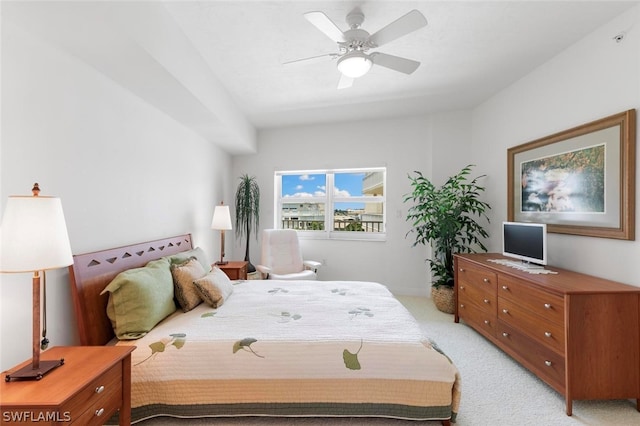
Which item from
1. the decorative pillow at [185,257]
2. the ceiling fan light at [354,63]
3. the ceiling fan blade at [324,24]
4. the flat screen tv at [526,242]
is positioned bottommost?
the decorative pillow at [185,257]

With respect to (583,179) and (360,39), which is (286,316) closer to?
(360,39)

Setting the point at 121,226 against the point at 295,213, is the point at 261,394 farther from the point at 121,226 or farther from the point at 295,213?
the point at 295,213

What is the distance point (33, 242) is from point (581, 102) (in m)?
3.74

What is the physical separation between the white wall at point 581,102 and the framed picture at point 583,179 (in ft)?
0.25

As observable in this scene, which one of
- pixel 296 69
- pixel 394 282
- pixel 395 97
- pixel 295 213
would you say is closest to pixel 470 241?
pixel 394 282

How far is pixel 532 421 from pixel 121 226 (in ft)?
10.3

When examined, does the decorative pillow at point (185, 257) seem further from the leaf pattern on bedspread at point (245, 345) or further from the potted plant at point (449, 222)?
the potted plant at point (449, 222)

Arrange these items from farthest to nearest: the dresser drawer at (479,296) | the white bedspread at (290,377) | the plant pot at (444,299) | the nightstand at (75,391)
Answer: the plant pot at (444,299) → the dresser drawer at (479,296) → the white bedspread at (290,377) → the nightstand at (75,391)

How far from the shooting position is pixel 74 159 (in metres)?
1.76

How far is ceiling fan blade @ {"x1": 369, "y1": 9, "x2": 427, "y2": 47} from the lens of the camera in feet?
5.17

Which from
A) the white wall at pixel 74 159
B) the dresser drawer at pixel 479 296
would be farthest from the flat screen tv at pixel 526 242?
the white wall at pixel 74 159

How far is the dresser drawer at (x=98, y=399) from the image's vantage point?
1.06 metres

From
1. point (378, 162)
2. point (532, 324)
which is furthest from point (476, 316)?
point (378, 162)

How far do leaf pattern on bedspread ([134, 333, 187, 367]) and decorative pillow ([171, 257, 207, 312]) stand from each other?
46 centimetres
